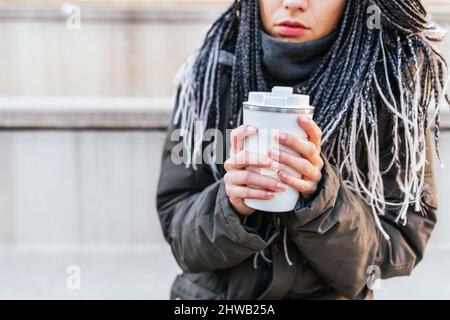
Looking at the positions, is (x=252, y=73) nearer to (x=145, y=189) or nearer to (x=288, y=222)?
(x=288, y=222)

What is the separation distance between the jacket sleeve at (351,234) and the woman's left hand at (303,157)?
0.03 m

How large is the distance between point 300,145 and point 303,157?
25 mm

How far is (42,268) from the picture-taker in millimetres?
1601

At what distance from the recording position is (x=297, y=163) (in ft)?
2.00

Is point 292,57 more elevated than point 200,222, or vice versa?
point 292,57

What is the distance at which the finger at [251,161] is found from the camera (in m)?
0.60

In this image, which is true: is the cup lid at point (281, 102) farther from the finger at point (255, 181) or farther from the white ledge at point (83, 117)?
the white ledge at point (83, 117)

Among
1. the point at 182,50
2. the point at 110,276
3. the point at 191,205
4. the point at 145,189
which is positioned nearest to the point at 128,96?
the point at 182,50

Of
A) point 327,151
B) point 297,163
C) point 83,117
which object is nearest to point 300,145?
point 297,163

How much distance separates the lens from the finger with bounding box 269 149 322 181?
601 millimetres

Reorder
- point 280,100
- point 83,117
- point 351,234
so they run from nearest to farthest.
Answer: point 280,100
point 351,234
point 83,117

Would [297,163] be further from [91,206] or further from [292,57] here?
[91,206]

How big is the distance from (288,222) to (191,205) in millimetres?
198

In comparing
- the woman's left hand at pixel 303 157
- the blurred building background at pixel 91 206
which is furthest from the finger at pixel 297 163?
the blurred building background at pixel 91 206
